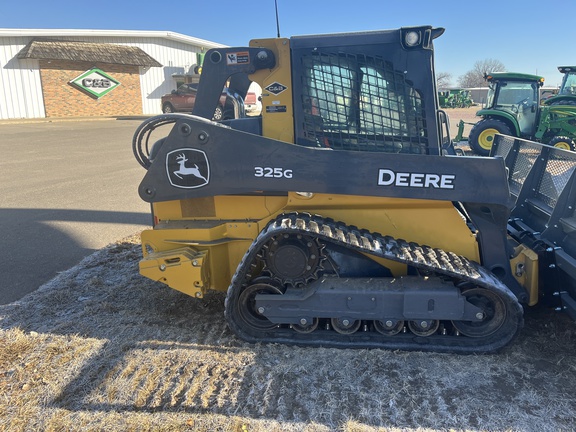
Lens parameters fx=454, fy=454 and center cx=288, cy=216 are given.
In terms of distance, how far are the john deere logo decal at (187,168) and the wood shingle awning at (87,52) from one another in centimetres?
2880

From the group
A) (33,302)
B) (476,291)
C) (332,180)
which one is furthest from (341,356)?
(33,302)

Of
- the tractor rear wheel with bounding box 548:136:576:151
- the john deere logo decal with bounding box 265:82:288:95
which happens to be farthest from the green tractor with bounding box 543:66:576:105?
the john deere logo decal with bounding box 265:82:288:95

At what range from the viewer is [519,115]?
14.5m

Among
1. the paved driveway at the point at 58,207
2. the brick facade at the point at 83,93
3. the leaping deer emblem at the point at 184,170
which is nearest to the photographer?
the leaping deer emblem at the point at 184,170

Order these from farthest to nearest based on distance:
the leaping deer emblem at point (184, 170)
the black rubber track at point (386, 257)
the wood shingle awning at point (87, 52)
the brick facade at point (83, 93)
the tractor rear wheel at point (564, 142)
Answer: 1. the brick facade at point (83, 93)
2. the wood shingle awning at point (87, 52)
3. the tractor rear wheel at point (564, 142)
4. the leaping deer emblem at point (184, 170)
5. the black rubber track at point (386, 257)

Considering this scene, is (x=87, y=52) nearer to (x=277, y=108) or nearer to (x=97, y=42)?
(x=97, y=42)

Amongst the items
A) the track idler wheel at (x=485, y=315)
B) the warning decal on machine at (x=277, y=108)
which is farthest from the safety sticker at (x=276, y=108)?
the track idler wheel at (x=485, y=315)

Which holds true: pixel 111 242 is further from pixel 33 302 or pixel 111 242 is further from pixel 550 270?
pixel 550 270

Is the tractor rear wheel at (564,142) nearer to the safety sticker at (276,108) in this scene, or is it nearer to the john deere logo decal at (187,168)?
the safety sticker at (276,108)

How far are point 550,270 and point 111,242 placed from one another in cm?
539

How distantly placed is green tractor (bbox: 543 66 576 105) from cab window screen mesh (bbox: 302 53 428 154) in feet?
47.1

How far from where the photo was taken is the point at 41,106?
28609 mm

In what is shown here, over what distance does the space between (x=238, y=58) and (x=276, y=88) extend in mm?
417

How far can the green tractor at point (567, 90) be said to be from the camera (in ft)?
49.4
